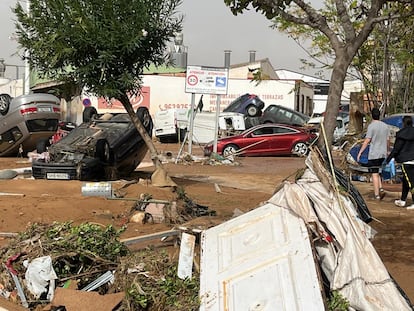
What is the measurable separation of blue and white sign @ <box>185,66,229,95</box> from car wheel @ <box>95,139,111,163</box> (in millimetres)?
8754

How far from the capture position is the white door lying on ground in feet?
14.3

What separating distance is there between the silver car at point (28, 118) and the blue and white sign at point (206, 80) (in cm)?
471

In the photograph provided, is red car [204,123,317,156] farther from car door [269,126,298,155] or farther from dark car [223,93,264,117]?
dark car [223,93,264,117]

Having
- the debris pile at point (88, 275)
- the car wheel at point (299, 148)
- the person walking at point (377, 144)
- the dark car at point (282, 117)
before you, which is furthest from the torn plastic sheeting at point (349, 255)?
the dark car at point (282, 117)

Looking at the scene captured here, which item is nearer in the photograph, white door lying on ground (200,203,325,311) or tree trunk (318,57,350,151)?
white door lying on ground (200,203,325,311)

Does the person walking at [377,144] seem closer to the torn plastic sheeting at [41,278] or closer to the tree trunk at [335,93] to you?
the tree trunk at [335,93]

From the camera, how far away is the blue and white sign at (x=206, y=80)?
2147cm

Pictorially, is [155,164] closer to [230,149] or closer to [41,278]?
[41,278]

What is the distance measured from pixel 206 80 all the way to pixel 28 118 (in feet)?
20.5

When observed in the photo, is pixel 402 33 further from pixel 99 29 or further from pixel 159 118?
pixel 159 118

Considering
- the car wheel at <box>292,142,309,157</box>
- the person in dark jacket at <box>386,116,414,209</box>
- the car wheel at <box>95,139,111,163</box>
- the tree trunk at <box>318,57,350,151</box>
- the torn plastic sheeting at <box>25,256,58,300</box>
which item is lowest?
the car wheel at <box>292,142,309,157</box>

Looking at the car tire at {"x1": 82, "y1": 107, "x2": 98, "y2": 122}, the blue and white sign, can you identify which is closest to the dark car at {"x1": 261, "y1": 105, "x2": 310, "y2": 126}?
the blue and white sign

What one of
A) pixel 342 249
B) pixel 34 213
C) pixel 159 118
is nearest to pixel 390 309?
pixel 342 249

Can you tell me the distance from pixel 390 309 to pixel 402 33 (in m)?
14.8
